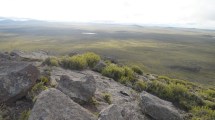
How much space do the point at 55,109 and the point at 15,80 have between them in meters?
2.69

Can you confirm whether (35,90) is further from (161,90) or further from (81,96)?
(161,90)

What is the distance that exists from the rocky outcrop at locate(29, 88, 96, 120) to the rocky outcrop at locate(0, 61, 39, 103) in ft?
6.61

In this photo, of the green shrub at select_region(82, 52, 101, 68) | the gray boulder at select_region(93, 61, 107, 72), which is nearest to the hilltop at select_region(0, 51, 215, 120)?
the gray boulder at select_region(93, 61, 107, 72)

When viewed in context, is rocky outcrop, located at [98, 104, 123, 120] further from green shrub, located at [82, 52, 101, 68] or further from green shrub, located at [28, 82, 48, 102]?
green shrub, located at [82, 52, 101, 68]

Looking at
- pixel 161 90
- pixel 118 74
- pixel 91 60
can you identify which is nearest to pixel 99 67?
pixel 91 60

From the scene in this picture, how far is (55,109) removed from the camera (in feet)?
25.9

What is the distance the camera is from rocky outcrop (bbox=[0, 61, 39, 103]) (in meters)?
9.64

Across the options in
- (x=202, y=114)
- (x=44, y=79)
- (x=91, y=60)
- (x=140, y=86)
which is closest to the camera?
(x=44, y=79)

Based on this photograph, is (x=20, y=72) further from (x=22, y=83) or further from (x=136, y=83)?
(x=136, y=83)

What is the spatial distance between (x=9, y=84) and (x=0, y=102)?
647 mm

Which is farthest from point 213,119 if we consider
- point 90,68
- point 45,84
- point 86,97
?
point 90,68

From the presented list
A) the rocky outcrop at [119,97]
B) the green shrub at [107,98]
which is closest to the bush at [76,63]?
the rocky outcrop at [119,97]

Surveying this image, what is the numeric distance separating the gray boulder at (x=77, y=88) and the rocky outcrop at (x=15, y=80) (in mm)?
1104

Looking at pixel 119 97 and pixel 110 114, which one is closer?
pixel 110 114
